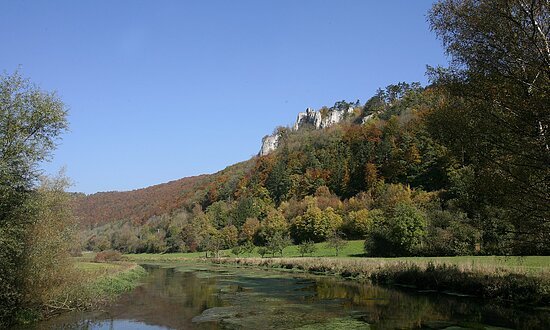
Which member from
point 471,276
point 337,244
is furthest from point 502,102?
point 337,244

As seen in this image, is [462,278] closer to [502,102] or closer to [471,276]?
[471,276]

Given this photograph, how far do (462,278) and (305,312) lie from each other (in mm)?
13152

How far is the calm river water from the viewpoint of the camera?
2028 cm

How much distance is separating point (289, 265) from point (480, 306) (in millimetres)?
41280

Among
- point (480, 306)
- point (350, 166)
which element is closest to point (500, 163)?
point (480, 306)

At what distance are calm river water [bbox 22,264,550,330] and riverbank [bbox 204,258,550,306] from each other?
1.51 metres

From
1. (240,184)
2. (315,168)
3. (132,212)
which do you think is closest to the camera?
(315,168)

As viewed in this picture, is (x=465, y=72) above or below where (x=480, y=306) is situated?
above

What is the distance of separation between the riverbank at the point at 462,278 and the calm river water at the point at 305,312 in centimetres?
151

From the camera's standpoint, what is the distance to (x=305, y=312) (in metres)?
24.1

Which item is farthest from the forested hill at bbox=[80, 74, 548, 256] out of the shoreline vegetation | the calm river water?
the calm river water

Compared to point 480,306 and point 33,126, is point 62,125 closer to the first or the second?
point 33,126

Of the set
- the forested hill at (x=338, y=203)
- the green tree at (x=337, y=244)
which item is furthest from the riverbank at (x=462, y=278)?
the green tree at (x=337, y=244)

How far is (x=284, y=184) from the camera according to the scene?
14238cm
